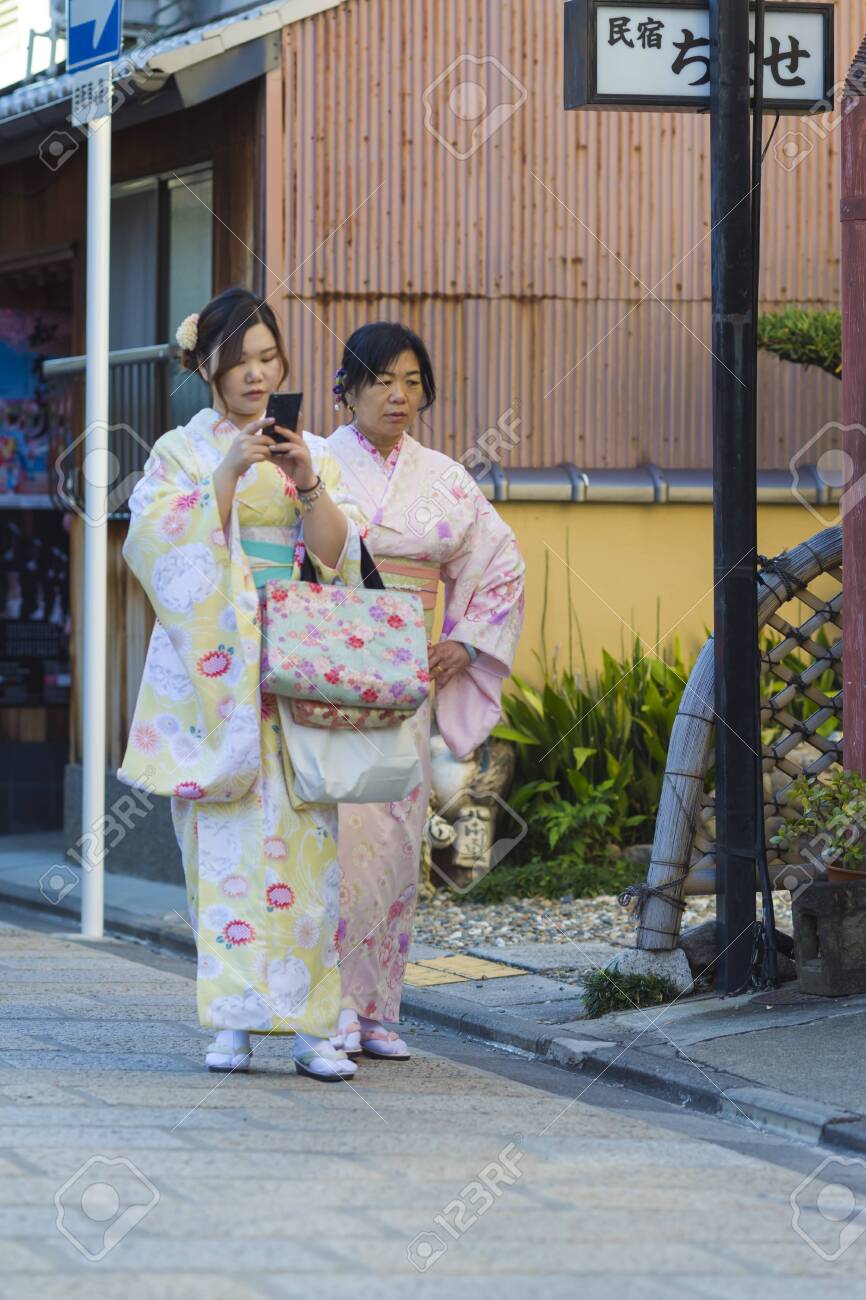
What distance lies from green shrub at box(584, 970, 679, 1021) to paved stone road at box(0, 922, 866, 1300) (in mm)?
Result: 598

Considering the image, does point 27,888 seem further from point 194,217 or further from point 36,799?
point 194,217

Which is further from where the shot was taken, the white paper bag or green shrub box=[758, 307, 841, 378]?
green shrub box=[758, 307, 841, 378]

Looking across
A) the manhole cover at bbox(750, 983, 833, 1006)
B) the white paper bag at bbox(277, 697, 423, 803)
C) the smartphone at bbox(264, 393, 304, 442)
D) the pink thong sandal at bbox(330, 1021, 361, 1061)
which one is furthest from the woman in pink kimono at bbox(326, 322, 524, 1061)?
the manhole cover at bbox(750, 983, 833, 1006)

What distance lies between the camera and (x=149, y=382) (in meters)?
10.3

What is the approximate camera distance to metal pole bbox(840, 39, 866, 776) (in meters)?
6.43

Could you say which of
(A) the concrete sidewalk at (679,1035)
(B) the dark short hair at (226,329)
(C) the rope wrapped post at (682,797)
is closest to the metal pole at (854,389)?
(C) the rope wrapped post at (682,797)

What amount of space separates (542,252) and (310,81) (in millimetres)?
1420

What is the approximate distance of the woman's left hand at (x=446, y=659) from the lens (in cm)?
605

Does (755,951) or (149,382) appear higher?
(149,382)

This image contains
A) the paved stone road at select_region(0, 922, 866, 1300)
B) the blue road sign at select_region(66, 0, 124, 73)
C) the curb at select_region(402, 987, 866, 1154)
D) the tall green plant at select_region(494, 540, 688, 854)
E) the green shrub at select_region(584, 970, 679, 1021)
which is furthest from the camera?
the tall green plant at select_region(494, 540, 688, 854)

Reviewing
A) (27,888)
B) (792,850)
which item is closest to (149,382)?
(27,888)

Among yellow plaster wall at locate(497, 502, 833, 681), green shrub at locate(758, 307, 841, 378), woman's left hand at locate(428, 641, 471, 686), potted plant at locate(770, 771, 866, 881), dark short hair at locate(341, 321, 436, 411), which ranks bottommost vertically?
potted plant at locate(770, 771, 866, 881)

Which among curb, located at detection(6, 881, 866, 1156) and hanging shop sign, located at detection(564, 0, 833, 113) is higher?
hanging shop sign, located at detection(564, 0, 833, 113)

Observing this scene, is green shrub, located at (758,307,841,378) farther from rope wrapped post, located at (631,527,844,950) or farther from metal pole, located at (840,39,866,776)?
metal pole, located at (840,39,866,776)
